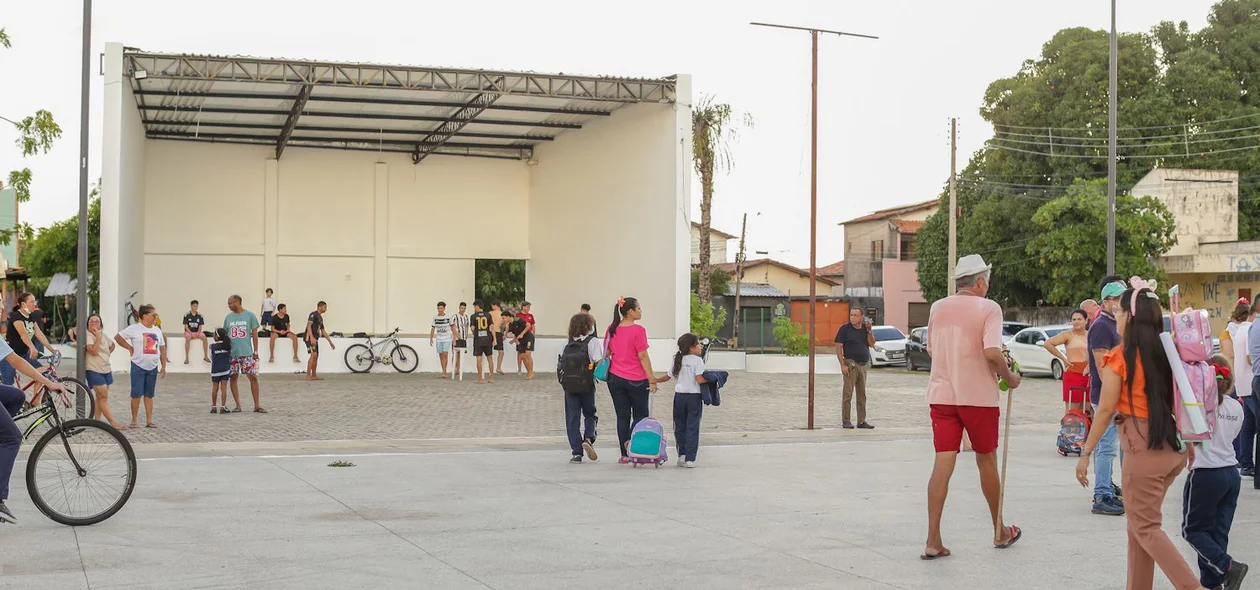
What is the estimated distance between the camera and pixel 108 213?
87.7 feet

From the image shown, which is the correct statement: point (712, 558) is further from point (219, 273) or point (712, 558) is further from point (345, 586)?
point (219, 273)

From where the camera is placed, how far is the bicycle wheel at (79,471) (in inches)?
318

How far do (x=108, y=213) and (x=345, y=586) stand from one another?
74.0 ft

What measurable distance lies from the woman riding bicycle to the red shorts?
535 cm

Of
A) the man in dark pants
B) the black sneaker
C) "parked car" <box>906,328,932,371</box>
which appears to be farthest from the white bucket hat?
"parked car" <box>906,328,932,371</box>

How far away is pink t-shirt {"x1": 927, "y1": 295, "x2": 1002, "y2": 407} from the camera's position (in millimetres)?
7242

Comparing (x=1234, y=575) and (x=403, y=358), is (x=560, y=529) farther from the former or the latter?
(x=403, y=358)

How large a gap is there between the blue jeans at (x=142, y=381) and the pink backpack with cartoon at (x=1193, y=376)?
12705 mm

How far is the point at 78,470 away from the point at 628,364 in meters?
5.29

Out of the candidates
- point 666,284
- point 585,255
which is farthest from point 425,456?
point 585,255

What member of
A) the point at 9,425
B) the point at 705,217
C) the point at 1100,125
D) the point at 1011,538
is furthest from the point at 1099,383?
the point at 1100,125

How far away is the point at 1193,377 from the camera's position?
5832 millimetres

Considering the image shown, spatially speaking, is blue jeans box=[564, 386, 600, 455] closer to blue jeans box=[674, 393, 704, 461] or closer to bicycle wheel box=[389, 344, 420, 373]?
blue jeans box=[674, 393, 704, 461]

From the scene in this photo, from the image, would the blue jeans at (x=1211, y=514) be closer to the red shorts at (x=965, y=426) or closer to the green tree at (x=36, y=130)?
the red shorts at (x=965, y=426)
